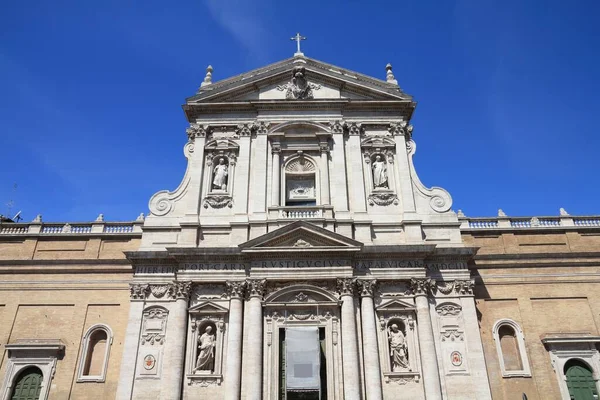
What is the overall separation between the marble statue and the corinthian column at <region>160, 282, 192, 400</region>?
29.5 ft

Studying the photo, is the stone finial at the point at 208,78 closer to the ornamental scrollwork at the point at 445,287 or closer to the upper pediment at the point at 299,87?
the upper pediment at the point at 299,87

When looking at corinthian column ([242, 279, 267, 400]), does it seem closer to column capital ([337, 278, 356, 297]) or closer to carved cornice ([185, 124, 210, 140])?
column capital ([337, 278, 356, 297])

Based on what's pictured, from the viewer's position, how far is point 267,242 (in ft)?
65.3

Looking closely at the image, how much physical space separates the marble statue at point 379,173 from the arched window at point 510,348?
7322 mm

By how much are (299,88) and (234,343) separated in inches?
473

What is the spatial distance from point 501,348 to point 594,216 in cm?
773

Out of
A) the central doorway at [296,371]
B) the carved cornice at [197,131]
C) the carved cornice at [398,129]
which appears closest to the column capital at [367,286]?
A: the central doorway at [296,371]

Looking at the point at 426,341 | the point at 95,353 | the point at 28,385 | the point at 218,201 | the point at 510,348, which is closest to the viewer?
the point at 426,341

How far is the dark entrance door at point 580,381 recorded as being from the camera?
19234 mm

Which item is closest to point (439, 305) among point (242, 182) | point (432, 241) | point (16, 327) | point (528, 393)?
point (432, 241)

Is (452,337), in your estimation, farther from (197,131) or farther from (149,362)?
(197,131)

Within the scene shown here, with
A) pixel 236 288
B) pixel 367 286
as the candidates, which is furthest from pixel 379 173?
pixel 236 288

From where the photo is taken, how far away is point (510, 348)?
66.4 feet

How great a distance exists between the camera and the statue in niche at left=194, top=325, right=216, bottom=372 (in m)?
18.8
